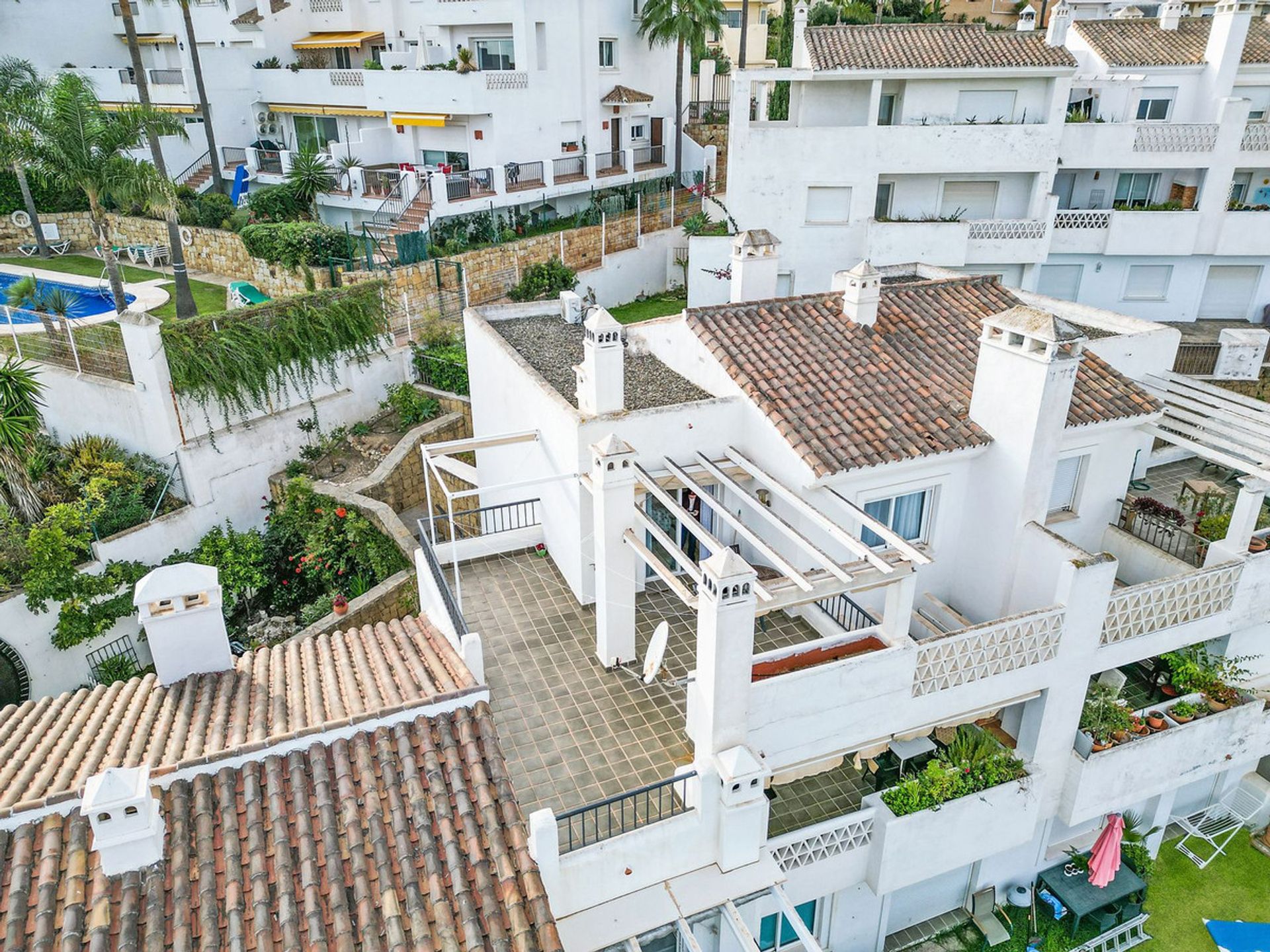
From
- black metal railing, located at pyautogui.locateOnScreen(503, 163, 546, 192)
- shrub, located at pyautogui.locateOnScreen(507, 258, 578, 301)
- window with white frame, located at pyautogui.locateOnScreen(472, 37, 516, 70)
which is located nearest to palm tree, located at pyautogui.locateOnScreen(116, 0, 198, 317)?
shrub, located at pyautogui.locateOnScreen(507, 258, 578, 301)

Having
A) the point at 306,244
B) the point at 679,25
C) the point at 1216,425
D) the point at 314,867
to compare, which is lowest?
the point at 314,867

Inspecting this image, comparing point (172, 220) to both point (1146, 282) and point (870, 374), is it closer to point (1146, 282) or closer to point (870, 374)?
point (870, 374)

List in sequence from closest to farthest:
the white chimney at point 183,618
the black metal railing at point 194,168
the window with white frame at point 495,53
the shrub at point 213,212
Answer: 1. the white chimney at point 183,618
2. the shrub at point 213,212
3. the window with white frame at point 495,53
4. the black metal railing at point 194,168

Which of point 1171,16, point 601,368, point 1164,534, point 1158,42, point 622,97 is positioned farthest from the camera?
point 622,97

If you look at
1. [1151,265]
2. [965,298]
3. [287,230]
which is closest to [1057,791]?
[965,298]

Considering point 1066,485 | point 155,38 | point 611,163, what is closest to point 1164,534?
point 1066,485

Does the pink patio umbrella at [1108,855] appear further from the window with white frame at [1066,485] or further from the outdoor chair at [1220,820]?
the window with white frame at [1066,485]

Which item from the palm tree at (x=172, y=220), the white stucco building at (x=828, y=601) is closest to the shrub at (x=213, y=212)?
the palm tree at (x=172, y=220)

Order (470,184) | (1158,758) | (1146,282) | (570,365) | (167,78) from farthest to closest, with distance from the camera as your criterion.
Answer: (167,78) < (470,184) < (1146,282) < (570,365) < (1158,758)
